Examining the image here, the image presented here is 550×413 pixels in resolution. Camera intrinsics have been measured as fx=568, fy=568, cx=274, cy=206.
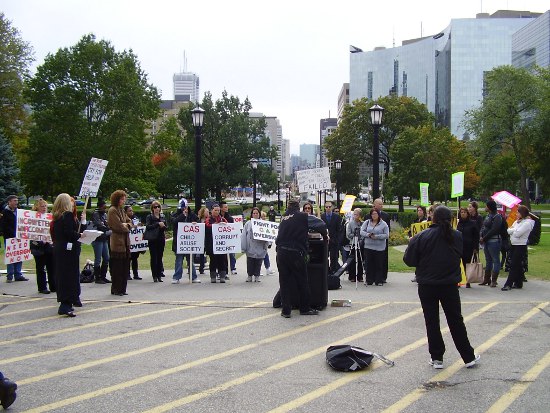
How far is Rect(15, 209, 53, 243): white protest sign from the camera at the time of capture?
451 inches

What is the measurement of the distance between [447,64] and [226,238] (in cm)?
16571

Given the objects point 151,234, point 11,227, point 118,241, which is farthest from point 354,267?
point 11,227

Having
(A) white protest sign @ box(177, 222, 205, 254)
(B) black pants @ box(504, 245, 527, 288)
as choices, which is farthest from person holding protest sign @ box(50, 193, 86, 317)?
(B) black pants @ box(504, 245, 527, 288)

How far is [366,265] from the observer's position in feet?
41.8

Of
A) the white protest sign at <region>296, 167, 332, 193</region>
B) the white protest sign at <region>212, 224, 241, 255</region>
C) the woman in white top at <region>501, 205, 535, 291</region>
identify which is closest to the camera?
the woman in white top at <region>501, 205, 535, 291</region>

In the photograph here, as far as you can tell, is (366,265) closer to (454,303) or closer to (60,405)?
(454,303)

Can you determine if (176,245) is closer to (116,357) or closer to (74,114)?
(116,357)

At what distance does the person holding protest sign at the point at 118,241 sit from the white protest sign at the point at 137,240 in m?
2.34

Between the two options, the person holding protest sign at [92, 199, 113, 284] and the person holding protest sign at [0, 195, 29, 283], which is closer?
the person holding protest sign at [92, 199, 113, 284]

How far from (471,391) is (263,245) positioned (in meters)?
8.26

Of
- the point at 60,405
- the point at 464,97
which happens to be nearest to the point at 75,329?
the point at 60,405

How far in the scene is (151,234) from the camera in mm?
13172

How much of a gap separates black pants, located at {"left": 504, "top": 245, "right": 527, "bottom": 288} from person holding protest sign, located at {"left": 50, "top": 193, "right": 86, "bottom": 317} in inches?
336

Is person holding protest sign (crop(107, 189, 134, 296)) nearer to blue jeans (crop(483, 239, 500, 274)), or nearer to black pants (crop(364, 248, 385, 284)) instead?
black pants (crop(364, 248, 385, 284))
